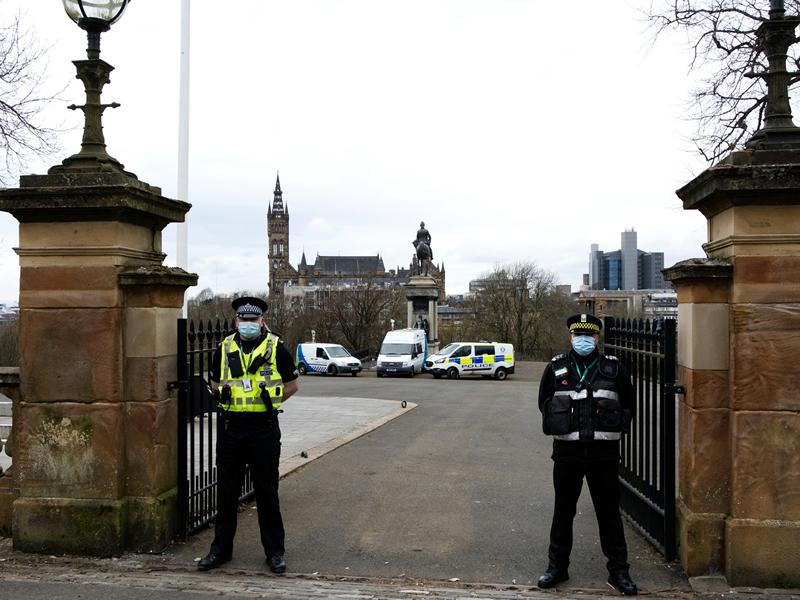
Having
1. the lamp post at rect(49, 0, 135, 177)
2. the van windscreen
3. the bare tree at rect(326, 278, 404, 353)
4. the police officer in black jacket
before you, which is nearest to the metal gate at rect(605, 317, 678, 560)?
the police officer in black jacket

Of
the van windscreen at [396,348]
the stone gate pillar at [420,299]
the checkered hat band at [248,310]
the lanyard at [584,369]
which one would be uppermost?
the stone gate pillar at [420,299]

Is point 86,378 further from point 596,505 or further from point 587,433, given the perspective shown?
point 596,505

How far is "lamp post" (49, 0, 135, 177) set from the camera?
5.70 m

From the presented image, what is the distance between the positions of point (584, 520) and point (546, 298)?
60.6m

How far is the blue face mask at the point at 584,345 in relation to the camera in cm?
511

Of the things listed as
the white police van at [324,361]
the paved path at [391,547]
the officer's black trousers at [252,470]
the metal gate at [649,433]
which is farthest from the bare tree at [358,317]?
the officer's black trousers at [252,470]

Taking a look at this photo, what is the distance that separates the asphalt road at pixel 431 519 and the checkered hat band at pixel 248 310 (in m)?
1.79

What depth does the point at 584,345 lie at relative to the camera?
201 inches

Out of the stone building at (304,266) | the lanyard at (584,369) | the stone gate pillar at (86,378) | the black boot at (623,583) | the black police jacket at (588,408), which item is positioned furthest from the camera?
the stone building at (304,266)

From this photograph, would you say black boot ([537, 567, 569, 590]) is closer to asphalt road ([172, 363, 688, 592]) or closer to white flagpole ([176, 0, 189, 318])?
asphalt road ([172, 363, 688, 592])

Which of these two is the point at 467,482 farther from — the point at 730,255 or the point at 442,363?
the point at 442,363

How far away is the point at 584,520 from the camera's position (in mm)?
6680

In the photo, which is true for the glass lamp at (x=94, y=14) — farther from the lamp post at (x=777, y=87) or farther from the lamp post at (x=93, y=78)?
the lamp post at (x=777, y=87)

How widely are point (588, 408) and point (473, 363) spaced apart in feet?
105
